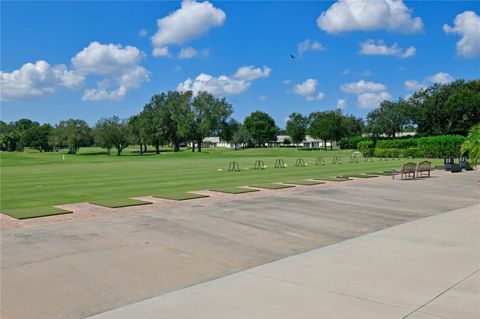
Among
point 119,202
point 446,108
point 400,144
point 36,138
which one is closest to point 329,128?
point 446,108

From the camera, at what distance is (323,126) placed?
109438mm

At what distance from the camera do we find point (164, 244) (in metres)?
9.09

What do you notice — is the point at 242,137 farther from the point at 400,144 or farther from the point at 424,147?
the point at 424,147

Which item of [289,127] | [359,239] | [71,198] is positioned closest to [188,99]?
[289,127]

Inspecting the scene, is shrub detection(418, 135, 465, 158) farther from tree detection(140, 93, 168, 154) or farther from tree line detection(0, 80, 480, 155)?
tree detection(140, 93, 168, 154)

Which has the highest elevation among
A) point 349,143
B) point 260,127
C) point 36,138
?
point 260,127

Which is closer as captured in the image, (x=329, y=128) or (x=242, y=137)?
(x=329, y=128)

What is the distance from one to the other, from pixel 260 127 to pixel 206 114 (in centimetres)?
3515

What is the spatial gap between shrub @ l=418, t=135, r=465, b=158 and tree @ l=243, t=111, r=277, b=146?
81.1m

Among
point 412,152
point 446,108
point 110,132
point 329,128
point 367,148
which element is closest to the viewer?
point 412,152

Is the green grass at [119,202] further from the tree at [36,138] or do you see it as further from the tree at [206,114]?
the tree at [36,138]

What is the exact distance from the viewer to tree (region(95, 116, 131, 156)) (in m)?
102

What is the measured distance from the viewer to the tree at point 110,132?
102 meters

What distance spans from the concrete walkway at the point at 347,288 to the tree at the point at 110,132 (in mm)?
98277
